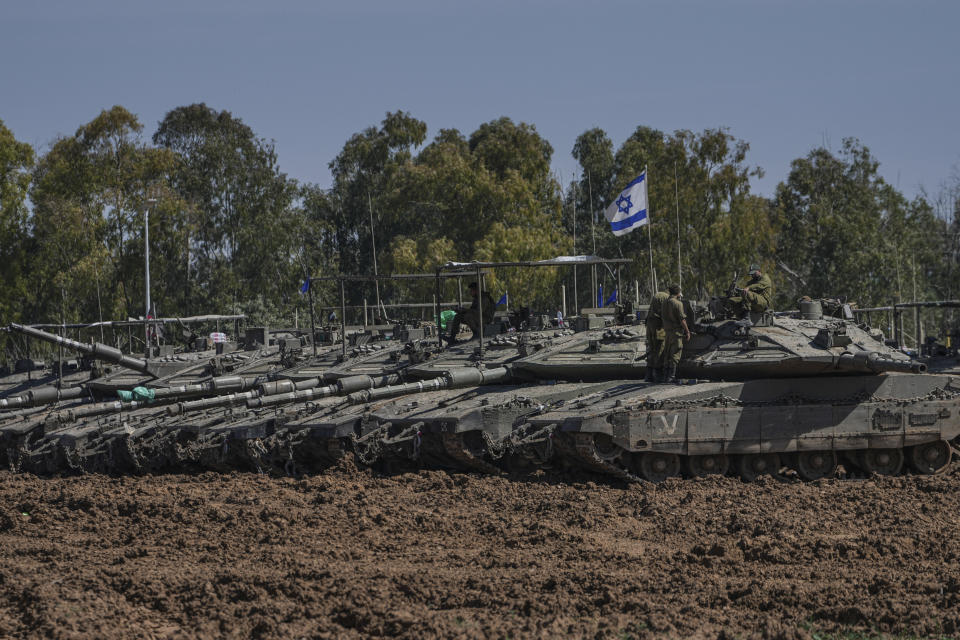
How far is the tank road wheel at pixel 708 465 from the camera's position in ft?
50.8

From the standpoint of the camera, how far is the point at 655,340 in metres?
17.0

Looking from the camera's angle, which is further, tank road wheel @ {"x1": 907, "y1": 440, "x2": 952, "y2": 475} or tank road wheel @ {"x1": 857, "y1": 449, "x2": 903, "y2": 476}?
tank road wheel @ {"x1": 907, "y1": 440, "x2": 952, "y2": 475}

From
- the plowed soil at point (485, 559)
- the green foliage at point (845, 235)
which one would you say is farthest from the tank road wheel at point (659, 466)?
the green foliage at point (845, 235)

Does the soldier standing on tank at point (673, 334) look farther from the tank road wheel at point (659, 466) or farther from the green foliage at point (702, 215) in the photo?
the green foliage at point (702, 215)

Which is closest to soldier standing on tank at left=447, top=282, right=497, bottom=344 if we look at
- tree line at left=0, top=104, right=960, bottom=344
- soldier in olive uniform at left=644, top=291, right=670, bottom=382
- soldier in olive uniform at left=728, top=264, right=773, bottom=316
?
soldier in olive uniform at left=644, top=291, right=670, bottom=382

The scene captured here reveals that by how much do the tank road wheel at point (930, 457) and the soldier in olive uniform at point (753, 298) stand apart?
2.96m

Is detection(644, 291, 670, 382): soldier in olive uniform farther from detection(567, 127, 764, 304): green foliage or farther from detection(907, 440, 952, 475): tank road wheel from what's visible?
detection(567, 127, 764, 304): green foliage

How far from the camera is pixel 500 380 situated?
18.4 m

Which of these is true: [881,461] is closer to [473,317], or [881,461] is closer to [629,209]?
[473,317]

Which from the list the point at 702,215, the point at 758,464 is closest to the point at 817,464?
the point at 758,464

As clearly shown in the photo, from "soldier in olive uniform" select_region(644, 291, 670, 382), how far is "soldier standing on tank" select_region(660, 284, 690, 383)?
12 cm

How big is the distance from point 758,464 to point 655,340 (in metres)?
2.37

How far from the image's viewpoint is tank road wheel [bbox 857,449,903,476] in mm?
15977

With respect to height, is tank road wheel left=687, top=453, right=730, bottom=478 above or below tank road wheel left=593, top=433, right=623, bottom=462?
below
